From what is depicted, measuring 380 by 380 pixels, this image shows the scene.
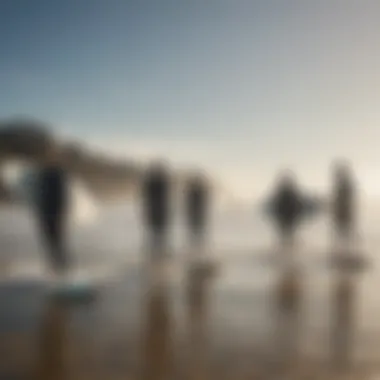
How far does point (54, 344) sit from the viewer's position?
6266mm

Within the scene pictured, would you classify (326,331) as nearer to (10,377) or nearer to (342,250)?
(10,377)

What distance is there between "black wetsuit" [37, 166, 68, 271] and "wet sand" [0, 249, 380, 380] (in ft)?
2.91

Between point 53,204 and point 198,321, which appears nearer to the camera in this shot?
point 198,321

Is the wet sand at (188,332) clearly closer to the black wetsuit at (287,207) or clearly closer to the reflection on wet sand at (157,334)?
the reflection on wet sand at (157,334)

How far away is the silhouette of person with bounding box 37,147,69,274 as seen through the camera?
30.7ft

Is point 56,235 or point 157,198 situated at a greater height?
point 157,198

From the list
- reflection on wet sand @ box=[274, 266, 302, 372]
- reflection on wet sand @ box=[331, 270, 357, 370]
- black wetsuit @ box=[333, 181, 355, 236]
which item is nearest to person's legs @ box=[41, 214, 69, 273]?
reflection on wet sand @ box=[274, 266, 302, 372]

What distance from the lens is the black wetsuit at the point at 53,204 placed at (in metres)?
9.35

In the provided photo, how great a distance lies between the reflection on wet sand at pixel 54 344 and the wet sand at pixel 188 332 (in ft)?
0.03

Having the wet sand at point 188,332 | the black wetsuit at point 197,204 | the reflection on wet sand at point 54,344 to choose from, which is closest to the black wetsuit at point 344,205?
the black wetsuit at point 197,204

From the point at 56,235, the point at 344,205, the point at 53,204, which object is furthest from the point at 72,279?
the point at 344,205

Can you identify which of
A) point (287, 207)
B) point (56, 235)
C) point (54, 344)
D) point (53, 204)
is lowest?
point (54, 344)

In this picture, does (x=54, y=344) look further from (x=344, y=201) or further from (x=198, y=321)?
(x=344, y=201)

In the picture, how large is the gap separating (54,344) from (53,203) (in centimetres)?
350
